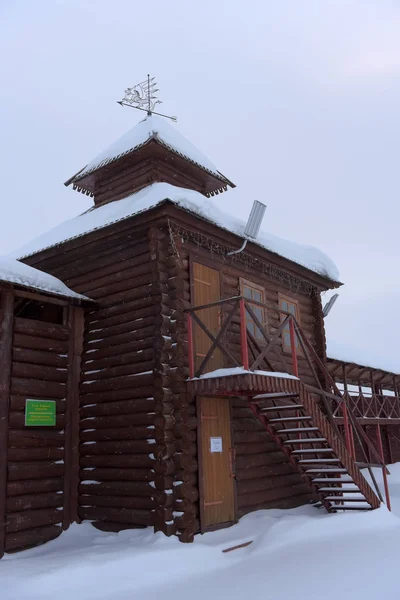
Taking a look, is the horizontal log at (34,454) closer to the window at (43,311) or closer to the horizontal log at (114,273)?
the window at (43,311)

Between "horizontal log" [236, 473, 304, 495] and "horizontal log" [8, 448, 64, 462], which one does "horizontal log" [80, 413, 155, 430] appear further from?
"horizontal log" [236, 473, 304, 495]

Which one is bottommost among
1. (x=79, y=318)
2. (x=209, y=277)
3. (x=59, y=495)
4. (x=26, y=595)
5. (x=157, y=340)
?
(x=26, y=595)

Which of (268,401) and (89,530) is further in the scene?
(268,401)

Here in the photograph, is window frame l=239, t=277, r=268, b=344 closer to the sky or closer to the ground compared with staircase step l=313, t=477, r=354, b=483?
closer to the sky

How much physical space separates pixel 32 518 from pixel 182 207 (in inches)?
229

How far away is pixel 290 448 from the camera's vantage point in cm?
1144

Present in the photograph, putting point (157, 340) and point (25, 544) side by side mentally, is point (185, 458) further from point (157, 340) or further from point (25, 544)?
point (25, 544)

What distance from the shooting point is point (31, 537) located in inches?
361

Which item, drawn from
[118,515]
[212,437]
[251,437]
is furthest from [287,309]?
[118,515]

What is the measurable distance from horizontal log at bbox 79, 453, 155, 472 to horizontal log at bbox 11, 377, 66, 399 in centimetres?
130

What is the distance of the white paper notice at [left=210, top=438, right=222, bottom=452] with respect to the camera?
10.1m

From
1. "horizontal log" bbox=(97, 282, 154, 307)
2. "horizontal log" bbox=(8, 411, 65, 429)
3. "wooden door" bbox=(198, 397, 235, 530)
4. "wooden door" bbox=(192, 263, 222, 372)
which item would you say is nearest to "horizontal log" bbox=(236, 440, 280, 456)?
"wooden door" bbox=(198, 397, 235, 530)

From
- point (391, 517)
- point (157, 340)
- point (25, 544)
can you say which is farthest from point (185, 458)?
point (391, 517)

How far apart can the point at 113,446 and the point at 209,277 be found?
3.68 metres
